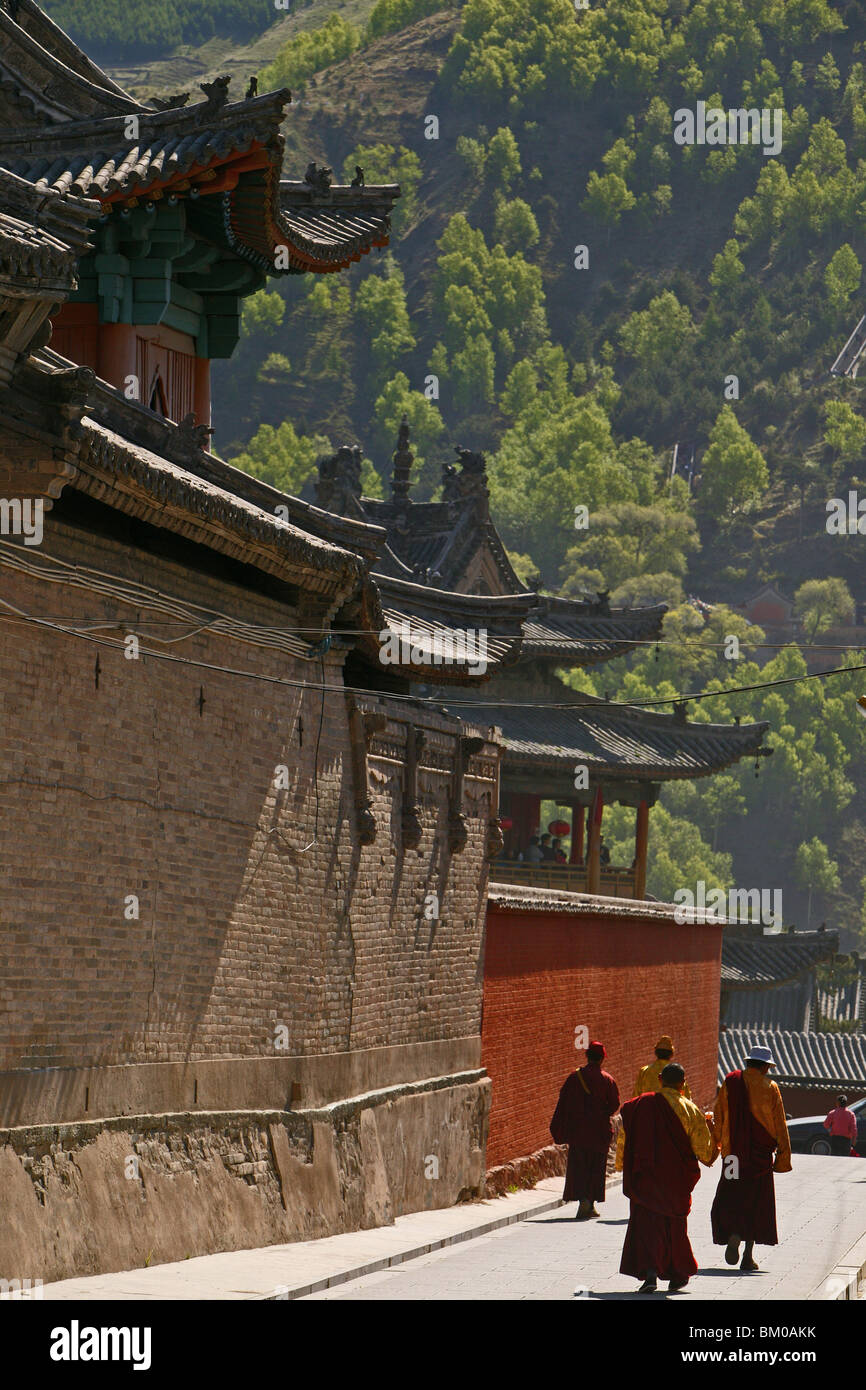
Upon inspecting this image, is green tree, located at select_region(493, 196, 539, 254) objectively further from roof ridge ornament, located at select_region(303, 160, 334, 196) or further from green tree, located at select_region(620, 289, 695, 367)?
roof ridge ornament, located at select_region(303, 160, 334, 196)

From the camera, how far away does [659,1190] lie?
12430 millimetres

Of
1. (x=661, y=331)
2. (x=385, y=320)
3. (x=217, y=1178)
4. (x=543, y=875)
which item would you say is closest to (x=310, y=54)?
(x=385, y=320)

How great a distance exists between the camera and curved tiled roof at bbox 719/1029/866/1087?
44.8 m

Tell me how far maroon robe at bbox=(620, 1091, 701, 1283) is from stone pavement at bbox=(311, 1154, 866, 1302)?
205mm

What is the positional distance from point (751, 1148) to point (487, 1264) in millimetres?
2076

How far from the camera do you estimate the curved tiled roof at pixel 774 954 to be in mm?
42938

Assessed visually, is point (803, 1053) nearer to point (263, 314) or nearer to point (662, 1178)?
point (662, 1178)

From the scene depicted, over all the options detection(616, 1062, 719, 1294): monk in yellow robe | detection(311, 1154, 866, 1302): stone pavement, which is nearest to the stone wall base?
detection(311, 1154, 866, 1302): stone pavement

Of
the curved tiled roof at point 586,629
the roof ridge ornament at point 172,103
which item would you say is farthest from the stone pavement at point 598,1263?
the curved tiled roof at point 586,629

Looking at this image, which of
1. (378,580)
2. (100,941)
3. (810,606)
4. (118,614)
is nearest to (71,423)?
(118,614)

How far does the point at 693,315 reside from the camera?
157625mm

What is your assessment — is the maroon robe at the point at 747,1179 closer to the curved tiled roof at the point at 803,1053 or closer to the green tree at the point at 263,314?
the curved tiled roof at the point at 803,1053

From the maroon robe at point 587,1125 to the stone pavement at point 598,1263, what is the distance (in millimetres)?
380

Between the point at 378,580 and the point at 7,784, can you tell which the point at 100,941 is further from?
the point at 378,580
